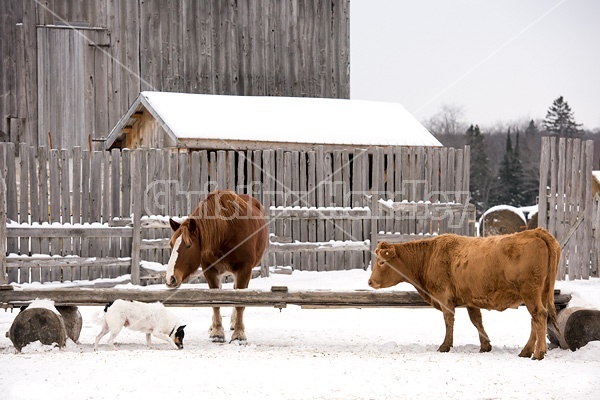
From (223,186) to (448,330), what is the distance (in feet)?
23.2

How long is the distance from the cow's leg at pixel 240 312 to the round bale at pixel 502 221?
14168 mm

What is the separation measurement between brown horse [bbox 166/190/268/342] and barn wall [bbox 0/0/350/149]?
11974 mm

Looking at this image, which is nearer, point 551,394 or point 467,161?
point 551,394

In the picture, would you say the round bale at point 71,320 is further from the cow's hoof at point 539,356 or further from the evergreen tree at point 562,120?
the evergreen tree at point 562,120

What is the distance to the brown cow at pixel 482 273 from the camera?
8.72m

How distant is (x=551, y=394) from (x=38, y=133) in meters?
17.3

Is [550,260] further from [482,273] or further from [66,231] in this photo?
[66,231]

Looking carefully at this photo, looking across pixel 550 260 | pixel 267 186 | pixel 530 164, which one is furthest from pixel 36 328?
pixel 530 164

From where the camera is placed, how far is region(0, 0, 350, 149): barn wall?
21406 millimetres

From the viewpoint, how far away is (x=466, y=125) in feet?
281

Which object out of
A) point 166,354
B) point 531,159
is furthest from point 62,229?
point 531,159

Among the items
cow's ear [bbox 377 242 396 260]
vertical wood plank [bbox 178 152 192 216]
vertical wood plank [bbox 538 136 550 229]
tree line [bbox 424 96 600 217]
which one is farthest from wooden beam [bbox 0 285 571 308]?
tree line [bbox 424 96 600 217]

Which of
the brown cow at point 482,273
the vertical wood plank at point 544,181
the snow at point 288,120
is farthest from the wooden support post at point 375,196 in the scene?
the brown cow at point 482,273

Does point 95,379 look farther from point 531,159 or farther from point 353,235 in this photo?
point 531,159
